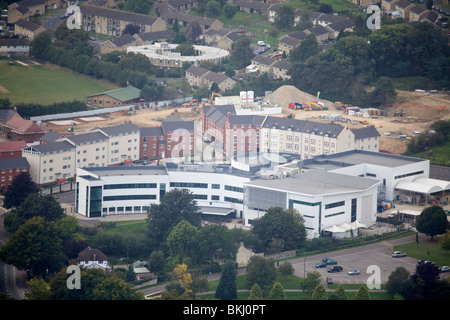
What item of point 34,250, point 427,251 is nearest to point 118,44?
point 34,250

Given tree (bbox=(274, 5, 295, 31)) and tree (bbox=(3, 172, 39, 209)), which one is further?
tree (bbox=(274, 5, 295, 31))

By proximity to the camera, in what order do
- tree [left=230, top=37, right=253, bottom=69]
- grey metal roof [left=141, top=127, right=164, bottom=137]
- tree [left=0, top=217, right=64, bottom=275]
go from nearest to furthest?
tree [left=0, top=217, right=64, bottom=275] < grey metal roof [left=141, top=127, right=164, bottom=137] < tree [left=230, top=37, right=253, bottom=69]

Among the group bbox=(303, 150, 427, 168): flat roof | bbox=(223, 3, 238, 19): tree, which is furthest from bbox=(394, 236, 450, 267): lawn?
bbox=(223, 3, 238, 19): tree

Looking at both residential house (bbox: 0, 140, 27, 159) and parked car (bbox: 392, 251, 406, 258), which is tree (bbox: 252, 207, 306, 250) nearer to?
parked car (bbox: 392, 251, 406, 258)

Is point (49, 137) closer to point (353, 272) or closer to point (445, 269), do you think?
point (353, 272)

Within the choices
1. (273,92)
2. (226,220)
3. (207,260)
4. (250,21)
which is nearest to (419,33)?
(273,92)

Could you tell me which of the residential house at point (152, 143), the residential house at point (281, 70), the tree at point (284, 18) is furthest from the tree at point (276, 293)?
the tree at point (284, 18)

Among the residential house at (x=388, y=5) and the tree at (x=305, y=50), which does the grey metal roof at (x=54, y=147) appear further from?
the residential house at (x=388, y=5)

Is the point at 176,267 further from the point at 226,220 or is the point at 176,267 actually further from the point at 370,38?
the point at 370,38
